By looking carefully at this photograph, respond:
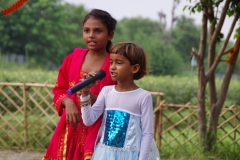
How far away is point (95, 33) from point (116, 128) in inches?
19.6

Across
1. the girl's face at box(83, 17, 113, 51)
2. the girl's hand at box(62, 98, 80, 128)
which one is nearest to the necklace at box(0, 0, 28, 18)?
the girl's face at box(83, 17, 113, 51)

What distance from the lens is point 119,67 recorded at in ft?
7.63

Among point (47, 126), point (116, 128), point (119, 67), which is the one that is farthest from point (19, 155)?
point (119, 67)

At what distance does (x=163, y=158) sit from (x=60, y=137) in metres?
3.65

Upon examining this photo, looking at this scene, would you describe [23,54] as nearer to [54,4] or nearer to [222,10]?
[54,4]

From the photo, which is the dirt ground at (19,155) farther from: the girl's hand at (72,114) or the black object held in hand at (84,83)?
the black object held in hand at (84,83)

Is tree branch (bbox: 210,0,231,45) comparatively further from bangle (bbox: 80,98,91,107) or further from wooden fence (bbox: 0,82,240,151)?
bangle (bbox: 80,98,91,107)

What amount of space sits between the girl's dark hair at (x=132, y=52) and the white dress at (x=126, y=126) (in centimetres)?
13

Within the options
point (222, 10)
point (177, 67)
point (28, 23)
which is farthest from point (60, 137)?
point (28, 23)

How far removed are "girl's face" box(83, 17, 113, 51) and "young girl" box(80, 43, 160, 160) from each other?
0.50ft

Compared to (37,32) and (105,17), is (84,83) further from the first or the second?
(37,32)

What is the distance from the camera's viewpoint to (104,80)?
2.52 m

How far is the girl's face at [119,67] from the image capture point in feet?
7.62

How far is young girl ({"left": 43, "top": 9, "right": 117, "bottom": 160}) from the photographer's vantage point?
2461mm
